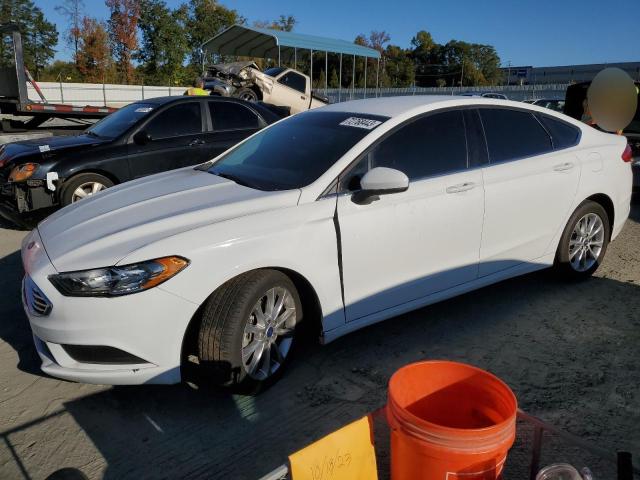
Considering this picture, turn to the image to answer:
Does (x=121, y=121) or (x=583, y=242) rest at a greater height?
(x=121, y=121)

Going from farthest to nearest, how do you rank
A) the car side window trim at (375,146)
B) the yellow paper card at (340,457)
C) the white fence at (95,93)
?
1. the white fence at (95,93)
2. the car side window trim at (375,146)
3. the yellow paper card at (340,457)

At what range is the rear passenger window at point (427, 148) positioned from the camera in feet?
11.1

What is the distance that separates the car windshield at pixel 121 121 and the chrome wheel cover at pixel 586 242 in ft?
16.6

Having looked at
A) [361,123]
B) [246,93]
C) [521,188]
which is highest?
[246,93]

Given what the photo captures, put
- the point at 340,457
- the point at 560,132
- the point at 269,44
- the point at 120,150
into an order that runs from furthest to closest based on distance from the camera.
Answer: the point at 269,44, the point at 120,150, the point at 560,132, the point at 340,457

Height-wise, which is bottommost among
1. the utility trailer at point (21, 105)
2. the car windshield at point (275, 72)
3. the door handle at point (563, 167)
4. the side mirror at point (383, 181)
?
the door handle at point (563, 167)

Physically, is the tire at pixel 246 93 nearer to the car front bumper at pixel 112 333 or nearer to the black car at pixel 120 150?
the black car at pixel 120 150

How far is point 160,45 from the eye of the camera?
41250mm

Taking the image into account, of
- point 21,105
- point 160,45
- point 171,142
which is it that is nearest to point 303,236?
point 171,142

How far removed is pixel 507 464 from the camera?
2465 millimetres

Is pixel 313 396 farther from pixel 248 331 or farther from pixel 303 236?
pixel 303 236

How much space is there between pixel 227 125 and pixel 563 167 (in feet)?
14.8

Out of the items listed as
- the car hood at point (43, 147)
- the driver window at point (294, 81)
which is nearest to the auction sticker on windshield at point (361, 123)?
the car hood at point (43, 147)

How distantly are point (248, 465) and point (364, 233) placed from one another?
4.51ft
